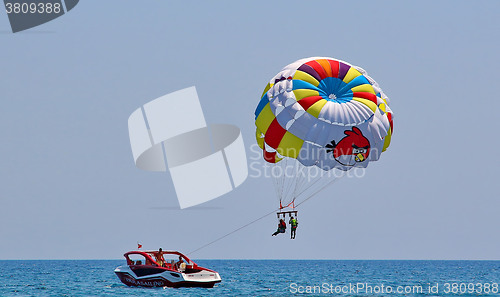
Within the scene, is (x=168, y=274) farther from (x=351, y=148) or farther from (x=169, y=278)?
(x=351, y=148)

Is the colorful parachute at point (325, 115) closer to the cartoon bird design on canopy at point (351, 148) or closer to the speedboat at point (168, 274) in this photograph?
the cartoon bird design on canopy at point (351, 148)

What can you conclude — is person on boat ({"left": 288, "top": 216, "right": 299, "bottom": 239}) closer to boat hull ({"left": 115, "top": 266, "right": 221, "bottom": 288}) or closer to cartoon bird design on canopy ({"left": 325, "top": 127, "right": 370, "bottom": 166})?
cartoon bird design on canopy ({"left": 325, "top": 127, "right": 370, "bottom": 166})

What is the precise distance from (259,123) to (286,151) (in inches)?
65.1

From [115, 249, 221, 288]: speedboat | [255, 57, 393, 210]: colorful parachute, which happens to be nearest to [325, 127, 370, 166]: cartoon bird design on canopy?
[255, 57, 393, 210]: colorful parachute

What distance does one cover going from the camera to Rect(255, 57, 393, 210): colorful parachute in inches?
1109

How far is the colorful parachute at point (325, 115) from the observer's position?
92.4ft

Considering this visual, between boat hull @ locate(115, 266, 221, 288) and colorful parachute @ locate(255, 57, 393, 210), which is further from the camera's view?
boat hull @ locate(115, 266, 221, 288)

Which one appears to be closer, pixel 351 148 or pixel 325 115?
pixel 325 115

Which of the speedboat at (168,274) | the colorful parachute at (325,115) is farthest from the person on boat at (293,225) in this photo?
the speedboat at (168,274)

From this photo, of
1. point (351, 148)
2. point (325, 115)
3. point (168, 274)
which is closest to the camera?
point (325, 115)

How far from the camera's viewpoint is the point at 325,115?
27906mm

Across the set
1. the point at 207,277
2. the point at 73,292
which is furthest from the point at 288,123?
the point at 73,292

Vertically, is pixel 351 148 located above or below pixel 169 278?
above

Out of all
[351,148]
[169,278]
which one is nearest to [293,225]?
[351,148]
